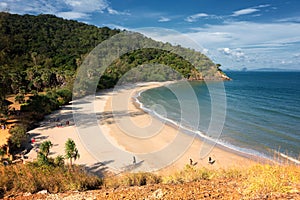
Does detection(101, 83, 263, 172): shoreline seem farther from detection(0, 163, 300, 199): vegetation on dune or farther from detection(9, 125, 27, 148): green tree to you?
detection(9, 125, 27, 148): green tree

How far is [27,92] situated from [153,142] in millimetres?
32897

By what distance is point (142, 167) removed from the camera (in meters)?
13.8

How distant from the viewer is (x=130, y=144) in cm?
1814

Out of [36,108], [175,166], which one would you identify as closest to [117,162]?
[175,166]

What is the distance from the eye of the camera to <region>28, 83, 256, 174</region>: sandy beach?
14.5 m

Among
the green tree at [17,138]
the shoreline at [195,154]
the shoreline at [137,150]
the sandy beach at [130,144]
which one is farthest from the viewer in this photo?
the green tree at [17,138]

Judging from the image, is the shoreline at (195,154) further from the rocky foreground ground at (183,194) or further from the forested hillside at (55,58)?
the rocky foreground ground at (183,194)

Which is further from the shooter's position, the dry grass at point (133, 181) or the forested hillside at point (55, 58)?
the forested hillside at point (55, 58)

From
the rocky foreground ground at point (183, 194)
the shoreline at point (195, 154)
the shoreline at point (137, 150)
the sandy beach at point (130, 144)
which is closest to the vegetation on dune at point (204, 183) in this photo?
the rocky foreground ground at point (183, 194)

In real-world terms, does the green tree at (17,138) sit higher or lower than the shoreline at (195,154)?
higher

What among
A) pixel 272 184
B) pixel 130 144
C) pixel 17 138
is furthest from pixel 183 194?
pixel 17 138

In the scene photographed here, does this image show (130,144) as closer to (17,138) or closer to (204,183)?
(17,138)

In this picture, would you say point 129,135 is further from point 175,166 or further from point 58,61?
point 58,61

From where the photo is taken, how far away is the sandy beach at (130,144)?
1451 centimetres
